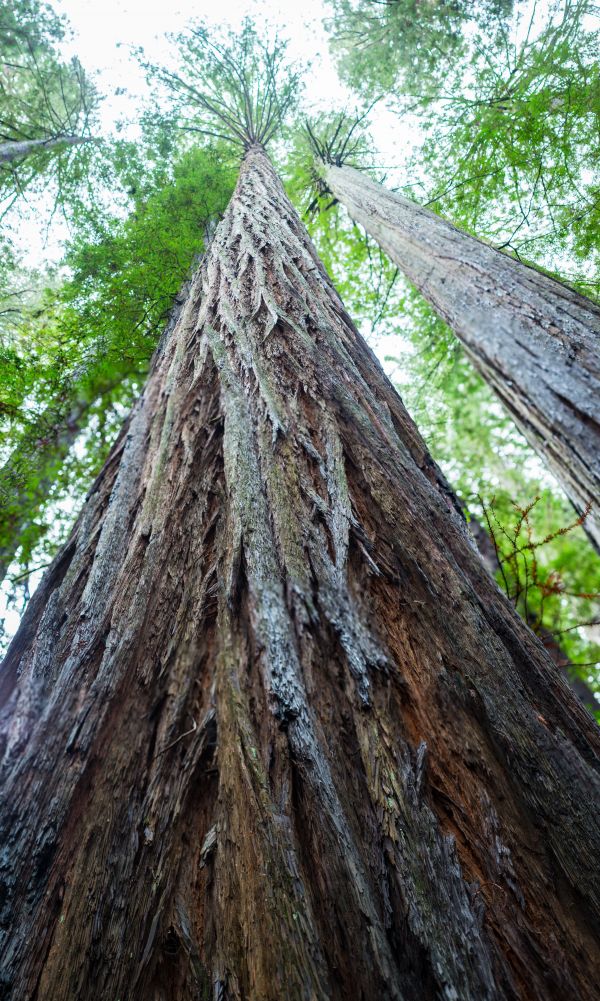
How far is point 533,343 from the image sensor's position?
1798mm

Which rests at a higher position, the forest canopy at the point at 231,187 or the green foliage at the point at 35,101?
the green foliage at the point at 35,101

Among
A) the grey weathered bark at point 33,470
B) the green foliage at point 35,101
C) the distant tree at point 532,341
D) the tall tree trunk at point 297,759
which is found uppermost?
the green foliage at point 35,101

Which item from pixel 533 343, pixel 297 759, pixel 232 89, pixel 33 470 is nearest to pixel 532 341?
pixel 533 343

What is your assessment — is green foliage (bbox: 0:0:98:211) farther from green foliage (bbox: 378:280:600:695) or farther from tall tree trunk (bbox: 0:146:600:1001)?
tall tree trunk (bbox: 0:146:600:1001)

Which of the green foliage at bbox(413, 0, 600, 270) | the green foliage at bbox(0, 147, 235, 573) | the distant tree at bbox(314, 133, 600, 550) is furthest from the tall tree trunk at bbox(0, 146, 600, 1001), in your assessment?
the green foliage at bbox(413, 0, 600, 270)

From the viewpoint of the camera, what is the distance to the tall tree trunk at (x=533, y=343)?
4.96ft

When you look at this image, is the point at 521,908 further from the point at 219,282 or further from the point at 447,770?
the point at 219,282

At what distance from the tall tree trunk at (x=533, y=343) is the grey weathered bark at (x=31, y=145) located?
30.5 feet

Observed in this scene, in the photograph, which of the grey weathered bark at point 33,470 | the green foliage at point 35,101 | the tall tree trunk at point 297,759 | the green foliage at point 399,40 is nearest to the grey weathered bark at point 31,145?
the green foliage at point 35,101

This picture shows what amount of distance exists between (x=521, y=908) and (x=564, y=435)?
127cm

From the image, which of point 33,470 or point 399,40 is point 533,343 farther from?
point 399,40

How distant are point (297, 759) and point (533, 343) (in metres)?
1.69

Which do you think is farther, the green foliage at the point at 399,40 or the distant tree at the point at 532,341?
the green foliage at the point at 399,40

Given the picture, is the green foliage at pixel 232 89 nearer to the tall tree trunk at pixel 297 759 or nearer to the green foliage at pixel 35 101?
the green foliage at pixel 35 101
